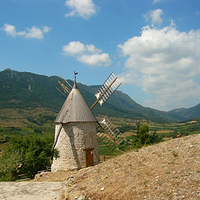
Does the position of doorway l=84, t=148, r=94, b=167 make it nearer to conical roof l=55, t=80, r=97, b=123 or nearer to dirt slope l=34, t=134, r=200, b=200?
conical roof l=55, t=80, r=97, b=123

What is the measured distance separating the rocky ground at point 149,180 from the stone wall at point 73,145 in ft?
20.5

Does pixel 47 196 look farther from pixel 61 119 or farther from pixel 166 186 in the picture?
pixel 61 119

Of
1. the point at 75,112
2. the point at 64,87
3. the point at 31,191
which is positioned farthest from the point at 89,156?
the point at 64,87

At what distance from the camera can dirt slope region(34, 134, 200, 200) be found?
6871 millimetres

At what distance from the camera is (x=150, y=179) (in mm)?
7973

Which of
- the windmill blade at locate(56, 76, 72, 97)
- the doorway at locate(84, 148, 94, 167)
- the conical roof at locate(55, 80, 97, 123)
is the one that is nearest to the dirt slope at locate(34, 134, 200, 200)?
the doorway at locate(84, 148, 94, 167)

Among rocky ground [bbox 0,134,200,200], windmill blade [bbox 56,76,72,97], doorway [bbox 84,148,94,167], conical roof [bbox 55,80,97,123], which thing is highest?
windmill blade [bbox 56,76,72,97]

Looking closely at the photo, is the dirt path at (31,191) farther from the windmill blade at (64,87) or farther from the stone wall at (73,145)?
the windmill blade at (64,87)

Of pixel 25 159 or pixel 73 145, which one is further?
pixel 25 159

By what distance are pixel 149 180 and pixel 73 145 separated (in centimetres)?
1050

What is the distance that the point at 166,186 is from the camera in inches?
280

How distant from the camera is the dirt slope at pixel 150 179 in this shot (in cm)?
687

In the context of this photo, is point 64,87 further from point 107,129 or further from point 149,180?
point 149,180

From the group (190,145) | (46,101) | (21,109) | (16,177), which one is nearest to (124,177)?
(190,145)
